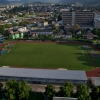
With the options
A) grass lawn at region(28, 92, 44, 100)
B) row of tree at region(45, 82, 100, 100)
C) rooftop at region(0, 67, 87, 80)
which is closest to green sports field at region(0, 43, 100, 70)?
rooftop at region(0, 67, 87, 80)

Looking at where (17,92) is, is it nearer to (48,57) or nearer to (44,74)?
(44,74)

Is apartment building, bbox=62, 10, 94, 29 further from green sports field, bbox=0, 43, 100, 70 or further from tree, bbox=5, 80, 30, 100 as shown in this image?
tree, bbox=5, 80, 30, 100

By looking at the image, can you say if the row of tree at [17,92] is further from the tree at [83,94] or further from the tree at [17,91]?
the tree at [83,94]

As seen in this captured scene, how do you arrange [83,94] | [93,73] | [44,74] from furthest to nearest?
[93,73] → [44,74] → [83,94]

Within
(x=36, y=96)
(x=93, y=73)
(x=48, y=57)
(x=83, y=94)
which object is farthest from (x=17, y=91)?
(x=48, y=57)

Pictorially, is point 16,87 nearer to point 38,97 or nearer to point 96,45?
point 38,97
